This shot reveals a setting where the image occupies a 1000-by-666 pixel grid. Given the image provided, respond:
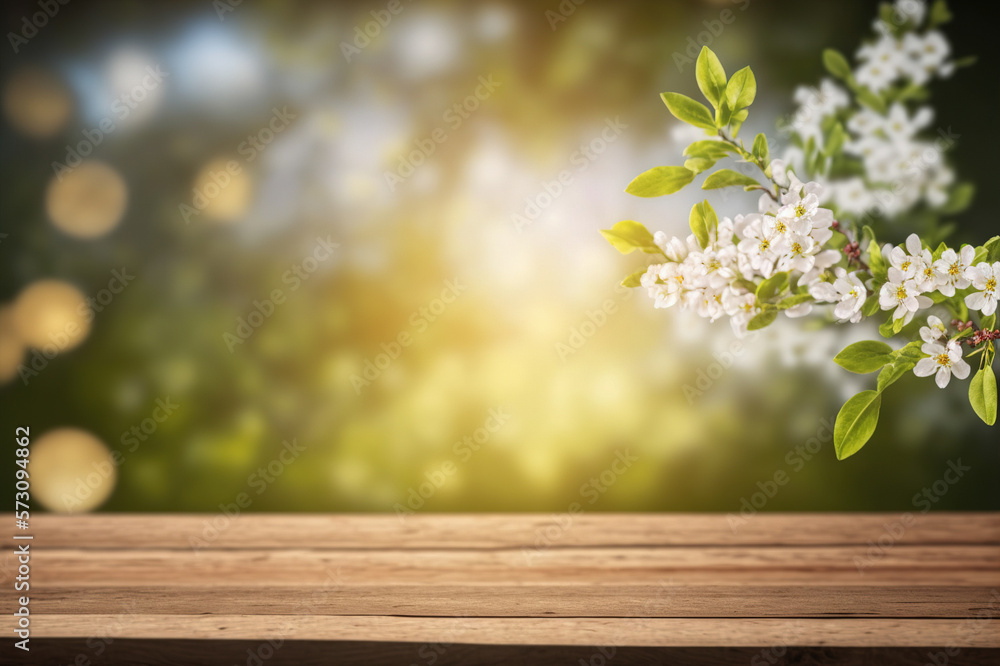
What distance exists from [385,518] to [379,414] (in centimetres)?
42

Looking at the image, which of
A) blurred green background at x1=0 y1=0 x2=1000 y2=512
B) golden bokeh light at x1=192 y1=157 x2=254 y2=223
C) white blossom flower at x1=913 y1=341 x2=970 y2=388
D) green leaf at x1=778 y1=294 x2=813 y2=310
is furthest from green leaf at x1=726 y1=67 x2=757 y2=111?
golden bokeh light at x1=192 y1=157 x2=254 y2=223

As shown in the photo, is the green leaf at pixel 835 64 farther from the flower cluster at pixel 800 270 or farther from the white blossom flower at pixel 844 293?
the white blossom flower at pixel 844 293

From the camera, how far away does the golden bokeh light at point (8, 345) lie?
1.63 m

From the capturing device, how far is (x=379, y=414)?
1.65 meters

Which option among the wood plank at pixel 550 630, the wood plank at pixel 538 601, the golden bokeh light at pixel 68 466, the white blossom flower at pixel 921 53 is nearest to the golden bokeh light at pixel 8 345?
the golden bokeh light at pixel 68 466

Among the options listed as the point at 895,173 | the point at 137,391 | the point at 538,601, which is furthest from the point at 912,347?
the point at 137,391

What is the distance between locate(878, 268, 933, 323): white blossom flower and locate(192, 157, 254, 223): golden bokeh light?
4.89 feet

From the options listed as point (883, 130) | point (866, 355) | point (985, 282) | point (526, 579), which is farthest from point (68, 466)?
point (883, 130)

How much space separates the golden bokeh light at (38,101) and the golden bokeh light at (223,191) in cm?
40

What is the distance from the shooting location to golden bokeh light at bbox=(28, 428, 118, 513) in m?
1.65

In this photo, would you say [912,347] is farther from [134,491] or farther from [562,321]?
[134,491]

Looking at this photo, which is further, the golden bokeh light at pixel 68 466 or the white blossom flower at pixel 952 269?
the golden bokeh light at pixel 68 466

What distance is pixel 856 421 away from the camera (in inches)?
25.7

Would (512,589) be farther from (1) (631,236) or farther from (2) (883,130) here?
(2) (883,130)
